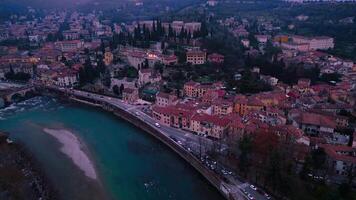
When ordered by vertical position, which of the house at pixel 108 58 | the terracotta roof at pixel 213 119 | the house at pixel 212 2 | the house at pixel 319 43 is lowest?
the terracotta roof at pixel 213 119

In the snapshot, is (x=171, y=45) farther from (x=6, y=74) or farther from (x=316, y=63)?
(x=6, y=74)

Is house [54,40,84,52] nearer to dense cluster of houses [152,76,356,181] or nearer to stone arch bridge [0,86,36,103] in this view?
stone arch bridge [0,86,36,103]

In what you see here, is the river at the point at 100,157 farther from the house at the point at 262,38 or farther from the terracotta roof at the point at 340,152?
the house at the point at 262,38

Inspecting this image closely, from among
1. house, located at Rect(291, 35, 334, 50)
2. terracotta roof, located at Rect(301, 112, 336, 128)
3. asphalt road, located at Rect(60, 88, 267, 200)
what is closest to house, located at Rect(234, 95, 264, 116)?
terracotta roof, located at Rect(301, 112, 336, 128)

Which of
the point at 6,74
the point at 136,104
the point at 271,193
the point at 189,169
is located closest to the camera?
the point at 271,193

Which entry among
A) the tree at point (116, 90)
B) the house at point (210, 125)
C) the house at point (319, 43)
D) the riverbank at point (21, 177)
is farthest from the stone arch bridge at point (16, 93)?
the house at point (319, 43)

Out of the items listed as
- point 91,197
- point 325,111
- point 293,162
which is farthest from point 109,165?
point 325,111
